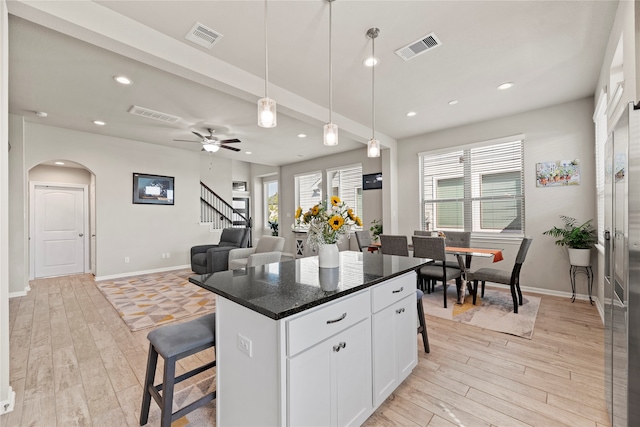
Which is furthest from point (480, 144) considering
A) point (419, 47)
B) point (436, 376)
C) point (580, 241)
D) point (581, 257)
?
point (436, 376)

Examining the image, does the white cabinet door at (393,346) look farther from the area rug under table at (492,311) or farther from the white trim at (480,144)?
the white trim at (480,144)

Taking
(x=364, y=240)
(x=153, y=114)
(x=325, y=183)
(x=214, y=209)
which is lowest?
(x=364, y=240)

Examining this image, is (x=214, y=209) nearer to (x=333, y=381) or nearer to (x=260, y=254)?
(x=260, y=254)

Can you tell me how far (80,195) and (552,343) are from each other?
8.81m

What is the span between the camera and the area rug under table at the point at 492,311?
3.04 m

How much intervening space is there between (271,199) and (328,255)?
780cm

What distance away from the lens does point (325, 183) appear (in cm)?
741

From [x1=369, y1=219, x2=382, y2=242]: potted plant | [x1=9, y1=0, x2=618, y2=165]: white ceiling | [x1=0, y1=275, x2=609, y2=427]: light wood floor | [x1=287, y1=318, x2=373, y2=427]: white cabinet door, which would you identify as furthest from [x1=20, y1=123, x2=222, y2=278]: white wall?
Result: [x1=287, y1=318, x2=373, y2=427]: white cabinet door

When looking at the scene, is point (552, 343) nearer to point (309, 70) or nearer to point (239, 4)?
point (309, 70)

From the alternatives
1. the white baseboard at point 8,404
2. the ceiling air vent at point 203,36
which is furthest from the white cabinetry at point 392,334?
the ceiling air vent at point 203,36

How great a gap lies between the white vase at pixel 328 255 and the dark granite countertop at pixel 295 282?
0.05 meters

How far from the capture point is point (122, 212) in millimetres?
5766

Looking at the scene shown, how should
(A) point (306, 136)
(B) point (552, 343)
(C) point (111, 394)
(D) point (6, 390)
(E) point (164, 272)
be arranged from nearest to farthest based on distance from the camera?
1. (D) point (6, 390)
2. (C) point (111, 394)
3. (B) point (552, 343)
4. (A) point (306, 136)
5. (E) point (164, 272)

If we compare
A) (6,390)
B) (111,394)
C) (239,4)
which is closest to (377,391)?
(111,394)
